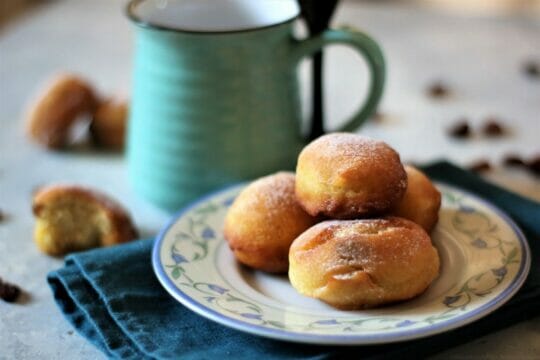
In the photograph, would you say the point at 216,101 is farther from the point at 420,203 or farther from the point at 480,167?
the point at 480,167

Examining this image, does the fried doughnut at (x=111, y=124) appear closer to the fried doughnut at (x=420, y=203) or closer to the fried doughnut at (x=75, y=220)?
the fried doughnut at (x=75, y=220)

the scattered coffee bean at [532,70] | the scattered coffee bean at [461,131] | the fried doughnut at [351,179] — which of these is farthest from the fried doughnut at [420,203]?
the scattered coffee bean at [532,70]

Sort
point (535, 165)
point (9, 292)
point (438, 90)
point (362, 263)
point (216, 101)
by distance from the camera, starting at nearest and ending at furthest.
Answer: point (362, 263) → point (9, 292) → point (216, 101) → point (535, 165) → point (438, 90)

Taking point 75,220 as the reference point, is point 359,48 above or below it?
above

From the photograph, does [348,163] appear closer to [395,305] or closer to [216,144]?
[395,305]

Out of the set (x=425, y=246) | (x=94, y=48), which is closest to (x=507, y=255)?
(x=425, y=246)

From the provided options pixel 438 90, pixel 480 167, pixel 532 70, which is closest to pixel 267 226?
pixel 480 167

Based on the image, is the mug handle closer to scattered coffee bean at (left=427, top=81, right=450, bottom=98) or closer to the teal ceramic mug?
the teal ceramic mug
